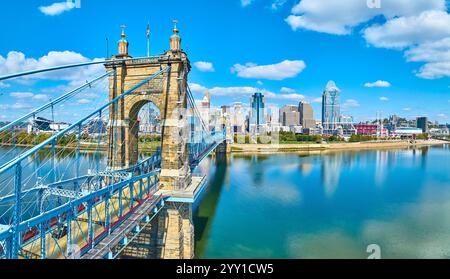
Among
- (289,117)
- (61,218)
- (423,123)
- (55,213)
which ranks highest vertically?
(289,117)

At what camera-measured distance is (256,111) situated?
247 ft

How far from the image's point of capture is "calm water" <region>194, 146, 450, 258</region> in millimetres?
11789

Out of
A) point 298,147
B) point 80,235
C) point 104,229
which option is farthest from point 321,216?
point 298,147

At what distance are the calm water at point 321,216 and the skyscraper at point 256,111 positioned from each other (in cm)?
4509

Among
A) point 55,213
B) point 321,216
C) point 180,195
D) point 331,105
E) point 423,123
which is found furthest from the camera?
point 423,123

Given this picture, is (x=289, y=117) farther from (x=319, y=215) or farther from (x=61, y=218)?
(x=61, y=218)

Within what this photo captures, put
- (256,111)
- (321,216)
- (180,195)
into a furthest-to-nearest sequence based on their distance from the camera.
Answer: (256,111) < (321,216) < (180,195)

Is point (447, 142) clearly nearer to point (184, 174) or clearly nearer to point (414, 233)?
point (414, 233)

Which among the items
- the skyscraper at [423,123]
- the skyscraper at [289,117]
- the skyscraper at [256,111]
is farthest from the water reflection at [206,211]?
the skyscraper at [423,123]

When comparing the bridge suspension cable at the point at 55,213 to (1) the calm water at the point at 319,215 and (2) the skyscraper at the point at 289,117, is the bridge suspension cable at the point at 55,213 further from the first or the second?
(2) the skyscraper at the point at 289,117

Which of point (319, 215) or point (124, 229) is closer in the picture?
point (124, 229)

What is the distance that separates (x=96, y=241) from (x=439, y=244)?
1502 centimetres

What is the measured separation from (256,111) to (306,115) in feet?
130
